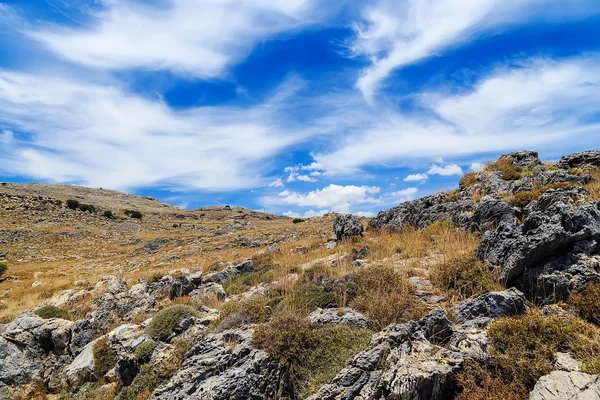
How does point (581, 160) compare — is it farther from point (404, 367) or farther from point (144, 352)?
point (144, 352)

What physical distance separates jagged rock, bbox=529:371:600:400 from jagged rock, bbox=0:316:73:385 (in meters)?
13.4

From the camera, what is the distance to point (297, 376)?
253 inches

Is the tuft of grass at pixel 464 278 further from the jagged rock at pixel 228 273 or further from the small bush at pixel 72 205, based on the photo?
the small bush at pixel 72 205

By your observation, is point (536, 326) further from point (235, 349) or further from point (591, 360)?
point (235, 349)

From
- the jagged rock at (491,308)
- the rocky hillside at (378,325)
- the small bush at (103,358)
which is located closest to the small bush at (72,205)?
the rocky hillside at (378,325)

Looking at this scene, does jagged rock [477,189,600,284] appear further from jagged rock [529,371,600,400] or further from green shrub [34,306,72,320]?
green shrub [34,306,72,320]

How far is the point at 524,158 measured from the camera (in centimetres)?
2058

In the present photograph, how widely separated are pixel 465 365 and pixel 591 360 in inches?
60.4

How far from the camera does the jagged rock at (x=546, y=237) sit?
24.4 ft

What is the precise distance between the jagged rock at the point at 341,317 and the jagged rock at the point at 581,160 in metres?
17.5

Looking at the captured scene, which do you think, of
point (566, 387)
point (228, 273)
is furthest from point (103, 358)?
point (566, 387)

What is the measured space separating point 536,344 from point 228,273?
13.2 meters

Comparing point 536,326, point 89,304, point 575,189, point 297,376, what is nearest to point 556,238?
point 536,326

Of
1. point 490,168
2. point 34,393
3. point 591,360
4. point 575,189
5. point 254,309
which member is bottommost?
point 34,393
